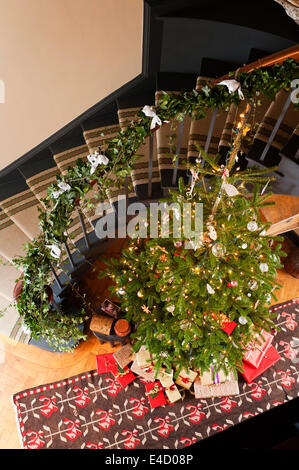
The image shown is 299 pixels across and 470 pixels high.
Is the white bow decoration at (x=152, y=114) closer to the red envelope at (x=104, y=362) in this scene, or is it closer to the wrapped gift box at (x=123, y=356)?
the wrapped gift box at (x=123, y=356)

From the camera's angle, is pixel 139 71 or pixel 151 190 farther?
pixel 139 71

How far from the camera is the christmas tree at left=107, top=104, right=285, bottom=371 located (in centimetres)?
227

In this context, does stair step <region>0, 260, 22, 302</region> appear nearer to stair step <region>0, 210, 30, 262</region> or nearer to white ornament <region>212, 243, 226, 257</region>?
stair step <region>0, 210, 30, 262</region>

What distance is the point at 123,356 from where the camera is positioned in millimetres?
3578

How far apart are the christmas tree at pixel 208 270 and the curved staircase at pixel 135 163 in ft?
1.33

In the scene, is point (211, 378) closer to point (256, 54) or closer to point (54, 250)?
point (54, 250)

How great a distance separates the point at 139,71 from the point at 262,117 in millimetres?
1584

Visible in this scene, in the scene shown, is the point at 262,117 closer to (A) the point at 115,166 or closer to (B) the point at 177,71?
(B) the point at 177,71

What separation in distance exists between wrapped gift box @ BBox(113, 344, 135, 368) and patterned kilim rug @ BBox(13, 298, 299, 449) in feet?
0.70

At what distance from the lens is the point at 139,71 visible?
3984 millimetres

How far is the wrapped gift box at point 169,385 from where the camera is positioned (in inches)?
134

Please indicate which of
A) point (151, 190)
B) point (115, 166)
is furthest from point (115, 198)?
point (115, 166)

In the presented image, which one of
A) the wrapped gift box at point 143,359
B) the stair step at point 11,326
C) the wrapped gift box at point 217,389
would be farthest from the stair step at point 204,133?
the stair step at point 11,326

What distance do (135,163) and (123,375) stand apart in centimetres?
225
